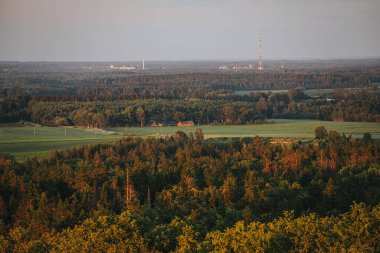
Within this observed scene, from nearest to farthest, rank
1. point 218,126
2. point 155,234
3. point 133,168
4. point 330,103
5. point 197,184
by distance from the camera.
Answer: point 155,234
point 197,184
point 133,168
point 218,126
point 330,103

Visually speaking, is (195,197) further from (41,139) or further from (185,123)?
(185,123)

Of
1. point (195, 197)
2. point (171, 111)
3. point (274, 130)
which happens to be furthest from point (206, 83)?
point (195, 197)

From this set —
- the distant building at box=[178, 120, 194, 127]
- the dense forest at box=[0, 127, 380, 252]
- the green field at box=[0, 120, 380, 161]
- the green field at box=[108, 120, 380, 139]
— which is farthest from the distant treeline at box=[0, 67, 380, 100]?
the dense forest at box=[0, 127, 380, 252]

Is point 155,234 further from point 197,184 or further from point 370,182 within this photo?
point 370,182

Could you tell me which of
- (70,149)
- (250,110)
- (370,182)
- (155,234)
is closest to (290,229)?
(155,234)

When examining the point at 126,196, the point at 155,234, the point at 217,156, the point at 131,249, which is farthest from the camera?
the point at 217,156

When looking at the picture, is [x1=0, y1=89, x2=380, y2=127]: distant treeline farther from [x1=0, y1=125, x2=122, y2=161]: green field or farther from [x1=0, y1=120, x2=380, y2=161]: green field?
[x1=0, y1=125, x2=122, y2=161]: green field
